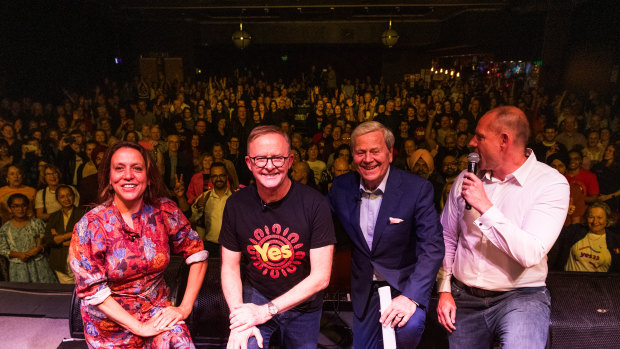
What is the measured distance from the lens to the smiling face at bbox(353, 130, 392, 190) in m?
1.67

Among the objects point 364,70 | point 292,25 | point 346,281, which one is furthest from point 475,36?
point 346,281

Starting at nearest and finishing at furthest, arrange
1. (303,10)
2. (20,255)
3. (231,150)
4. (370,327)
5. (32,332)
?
(370,327) → (32,332) → (20,255) → (231,150) → (303,10)

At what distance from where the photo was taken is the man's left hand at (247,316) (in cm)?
148

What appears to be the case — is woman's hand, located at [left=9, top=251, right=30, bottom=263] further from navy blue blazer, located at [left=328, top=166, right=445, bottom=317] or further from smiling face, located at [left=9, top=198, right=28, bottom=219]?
navy blue blazer, located at [left=328, top=166, right=445, bottom=317]

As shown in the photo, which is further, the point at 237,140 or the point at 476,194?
the point at 237,140

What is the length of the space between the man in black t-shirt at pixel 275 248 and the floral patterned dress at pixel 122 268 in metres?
0.28

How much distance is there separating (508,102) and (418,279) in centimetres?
678

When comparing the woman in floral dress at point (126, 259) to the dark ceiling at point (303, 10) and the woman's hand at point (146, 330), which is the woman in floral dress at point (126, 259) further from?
the dark ceiling at point (303, 10)

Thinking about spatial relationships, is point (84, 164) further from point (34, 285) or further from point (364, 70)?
point (364, 70)

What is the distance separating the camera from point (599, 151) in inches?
179

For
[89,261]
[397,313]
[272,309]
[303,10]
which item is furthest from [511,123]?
[303,10]

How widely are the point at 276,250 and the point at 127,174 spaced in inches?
→ 26.9

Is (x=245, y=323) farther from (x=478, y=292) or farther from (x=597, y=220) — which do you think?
(x=597, y=220)

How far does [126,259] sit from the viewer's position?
156 centimetres
